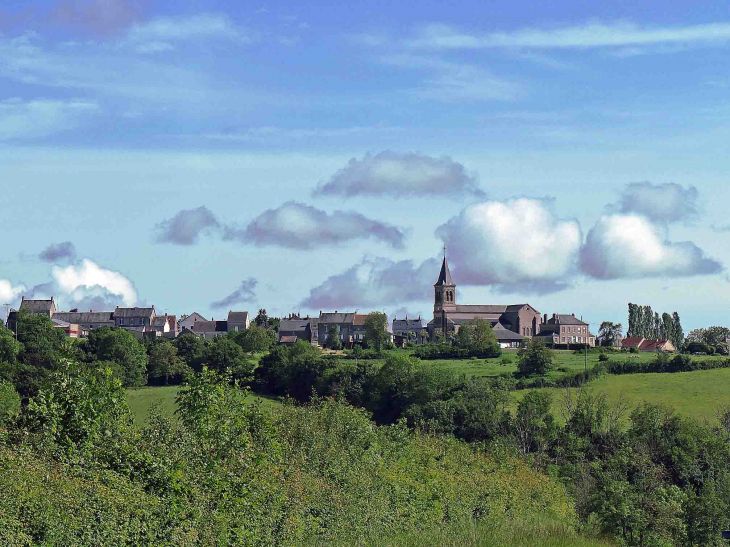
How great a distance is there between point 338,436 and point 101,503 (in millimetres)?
18384

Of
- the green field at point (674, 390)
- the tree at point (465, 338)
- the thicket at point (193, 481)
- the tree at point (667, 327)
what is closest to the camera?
the thicket at point (193, 481)

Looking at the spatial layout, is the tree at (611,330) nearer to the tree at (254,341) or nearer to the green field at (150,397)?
the tree at (254,341)

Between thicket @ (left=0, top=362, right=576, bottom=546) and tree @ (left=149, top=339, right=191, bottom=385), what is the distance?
83304 mm

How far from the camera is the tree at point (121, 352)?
10925 cm

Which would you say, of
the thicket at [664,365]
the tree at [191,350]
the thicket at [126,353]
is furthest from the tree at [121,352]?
the thicket at [664,365]

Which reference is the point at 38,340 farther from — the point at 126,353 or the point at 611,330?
the point at 611,330

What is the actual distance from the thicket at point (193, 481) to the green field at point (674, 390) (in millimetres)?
59126

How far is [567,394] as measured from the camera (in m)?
90.6

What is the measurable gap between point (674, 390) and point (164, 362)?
5951cm

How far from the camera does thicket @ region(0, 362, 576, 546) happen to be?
56.0ft

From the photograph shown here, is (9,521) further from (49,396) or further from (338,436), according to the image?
(338,436)

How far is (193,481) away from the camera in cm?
2031

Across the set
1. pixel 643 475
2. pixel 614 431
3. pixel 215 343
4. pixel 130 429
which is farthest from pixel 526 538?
pixel 215 343

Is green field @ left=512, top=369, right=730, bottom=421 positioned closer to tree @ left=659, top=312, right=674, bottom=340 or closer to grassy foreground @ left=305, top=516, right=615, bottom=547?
grassy foreground @ left=305, top=516, right=615, bottom=547
